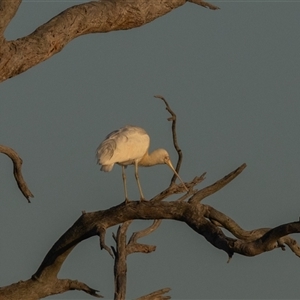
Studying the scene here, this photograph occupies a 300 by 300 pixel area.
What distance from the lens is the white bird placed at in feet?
50.9

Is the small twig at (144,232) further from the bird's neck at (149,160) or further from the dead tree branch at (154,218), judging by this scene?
the dead tree branch at (154,218)

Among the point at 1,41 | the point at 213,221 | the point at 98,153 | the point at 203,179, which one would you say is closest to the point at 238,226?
the point at 213,221

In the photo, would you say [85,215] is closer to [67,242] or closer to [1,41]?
[67,242]

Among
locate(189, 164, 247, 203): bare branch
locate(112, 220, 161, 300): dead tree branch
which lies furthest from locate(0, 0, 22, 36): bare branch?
locate(112, 220, 161, 300): dead tree branch

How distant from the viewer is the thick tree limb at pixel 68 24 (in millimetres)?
13297

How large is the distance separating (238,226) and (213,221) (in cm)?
36

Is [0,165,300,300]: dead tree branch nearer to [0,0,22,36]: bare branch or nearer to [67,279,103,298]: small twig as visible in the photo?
[67,279,103,298]: small twig

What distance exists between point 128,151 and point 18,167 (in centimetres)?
161

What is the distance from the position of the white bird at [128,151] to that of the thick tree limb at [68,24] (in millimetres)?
1712

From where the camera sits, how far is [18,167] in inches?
616

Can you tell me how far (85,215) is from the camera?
14805 mm

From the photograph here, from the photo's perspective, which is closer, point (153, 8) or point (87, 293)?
point (153, 8)

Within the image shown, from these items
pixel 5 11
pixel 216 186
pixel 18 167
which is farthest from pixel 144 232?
pixel 5 11

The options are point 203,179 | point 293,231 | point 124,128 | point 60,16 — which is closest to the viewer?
point 293,231
